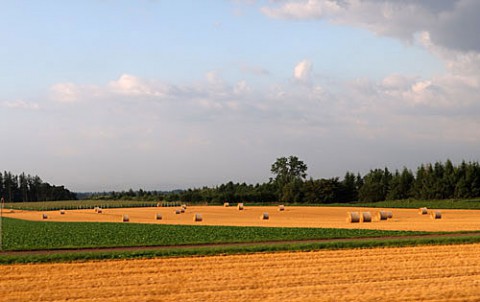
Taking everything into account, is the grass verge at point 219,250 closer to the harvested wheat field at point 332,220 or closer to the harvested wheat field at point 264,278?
the harvested wheat field at point 264,278

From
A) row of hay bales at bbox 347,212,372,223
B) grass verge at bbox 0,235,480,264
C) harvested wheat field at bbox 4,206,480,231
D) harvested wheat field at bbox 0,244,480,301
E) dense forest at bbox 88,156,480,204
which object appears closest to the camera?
harvested wheat field at bbox 0,244,480,301

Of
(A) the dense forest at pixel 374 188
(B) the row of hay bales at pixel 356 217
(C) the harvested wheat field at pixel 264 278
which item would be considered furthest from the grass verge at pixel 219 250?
(A) the dense forest at pixel 374 188

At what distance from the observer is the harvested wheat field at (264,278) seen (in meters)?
16.7

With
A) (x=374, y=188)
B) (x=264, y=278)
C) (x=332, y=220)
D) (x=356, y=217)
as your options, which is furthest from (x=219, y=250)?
(x=374, y=188)

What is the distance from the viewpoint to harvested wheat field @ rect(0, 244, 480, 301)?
1673cm

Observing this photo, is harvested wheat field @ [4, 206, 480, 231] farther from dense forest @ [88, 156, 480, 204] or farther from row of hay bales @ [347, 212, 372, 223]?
dense forest @ [88, 156, 480, 204]

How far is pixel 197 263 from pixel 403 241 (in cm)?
1167

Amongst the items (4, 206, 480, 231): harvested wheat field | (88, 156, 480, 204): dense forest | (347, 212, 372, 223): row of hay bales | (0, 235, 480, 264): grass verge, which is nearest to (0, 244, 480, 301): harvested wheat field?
(0, 235, 480, 264): grass verge

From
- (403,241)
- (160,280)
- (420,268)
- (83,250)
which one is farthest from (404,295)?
(83,250)

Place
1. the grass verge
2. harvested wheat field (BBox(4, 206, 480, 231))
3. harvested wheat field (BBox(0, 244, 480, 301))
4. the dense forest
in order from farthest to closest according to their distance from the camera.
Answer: the dense forest, harvested wheat field (BBox(4, 206, 480, 231)), the grass verge, harvested wheat field (BBox(0, 244, 480, 301))

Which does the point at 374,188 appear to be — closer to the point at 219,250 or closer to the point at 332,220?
the point at 332,220

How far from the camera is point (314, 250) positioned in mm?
26500

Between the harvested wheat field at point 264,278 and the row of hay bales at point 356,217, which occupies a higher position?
the row of hay bales at point 356,217

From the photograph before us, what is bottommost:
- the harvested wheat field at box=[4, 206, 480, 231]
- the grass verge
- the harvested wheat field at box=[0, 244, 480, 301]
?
the harvested wheat field at box=[0, 244, 480, 301]
